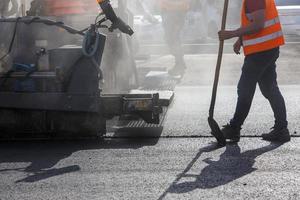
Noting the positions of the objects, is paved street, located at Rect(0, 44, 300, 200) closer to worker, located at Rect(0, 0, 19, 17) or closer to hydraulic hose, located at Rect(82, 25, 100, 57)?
hydraulic hose, located at Rect(82, 25, 100, 57)

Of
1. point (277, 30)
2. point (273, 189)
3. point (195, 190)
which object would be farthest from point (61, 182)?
point (277, 30)

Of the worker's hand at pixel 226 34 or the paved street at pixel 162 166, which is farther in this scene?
the worker's hand at pixel 226 34

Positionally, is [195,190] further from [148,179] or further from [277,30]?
[277,30]

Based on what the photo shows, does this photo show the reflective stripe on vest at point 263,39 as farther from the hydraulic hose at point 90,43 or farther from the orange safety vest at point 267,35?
the hydraulic hose at point 90,43

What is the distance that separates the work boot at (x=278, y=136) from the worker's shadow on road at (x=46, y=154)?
1.10 m

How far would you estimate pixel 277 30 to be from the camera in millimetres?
7000

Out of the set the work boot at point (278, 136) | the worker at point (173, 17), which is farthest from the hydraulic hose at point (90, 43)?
the worker at point (173, 17)

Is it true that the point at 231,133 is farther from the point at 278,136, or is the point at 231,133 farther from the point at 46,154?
the point at 46,154

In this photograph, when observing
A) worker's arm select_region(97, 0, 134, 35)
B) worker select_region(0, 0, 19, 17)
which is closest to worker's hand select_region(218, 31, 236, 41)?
worker's arm select_region(97, 0, 134, 35)

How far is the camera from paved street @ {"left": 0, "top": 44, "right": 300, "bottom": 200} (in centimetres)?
527

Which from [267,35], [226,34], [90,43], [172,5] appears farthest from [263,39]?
[172,5]

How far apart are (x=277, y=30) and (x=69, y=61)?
2026 millimetres

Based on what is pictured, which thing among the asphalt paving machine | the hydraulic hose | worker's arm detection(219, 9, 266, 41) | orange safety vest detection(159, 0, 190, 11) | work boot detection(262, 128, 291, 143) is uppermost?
worker's arm detection(219, 9, 266, 41)

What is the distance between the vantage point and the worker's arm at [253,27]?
22.3ft
